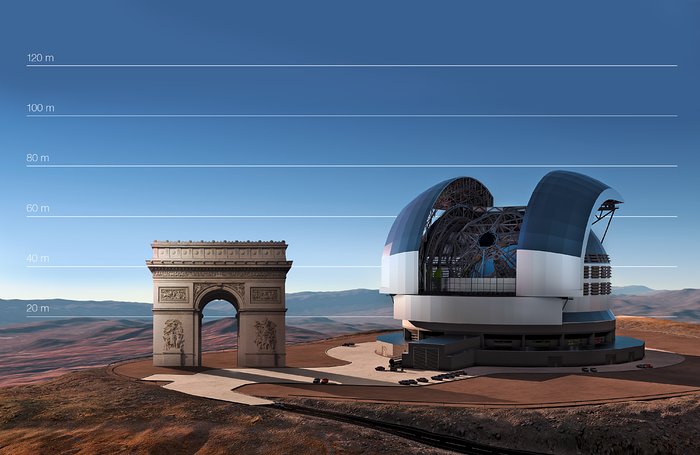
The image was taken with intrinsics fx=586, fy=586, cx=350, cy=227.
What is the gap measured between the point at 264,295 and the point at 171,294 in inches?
359

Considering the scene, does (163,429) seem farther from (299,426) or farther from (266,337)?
(266,337)

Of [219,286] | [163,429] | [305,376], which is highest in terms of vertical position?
[219,286]

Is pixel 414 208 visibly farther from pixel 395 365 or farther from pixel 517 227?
pixel 395 365

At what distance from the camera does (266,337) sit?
56.4 metres

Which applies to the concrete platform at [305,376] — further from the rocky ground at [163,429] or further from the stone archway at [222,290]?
the rocky ground at [163,429]

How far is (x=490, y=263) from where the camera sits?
6906 centimetres

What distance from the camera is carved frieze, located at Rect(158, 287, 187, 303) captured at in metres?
56.9

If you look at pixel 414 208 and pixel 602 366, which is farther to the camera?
pixel 414 208

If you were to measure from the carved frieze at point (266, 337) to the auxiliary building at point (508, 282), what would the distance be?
42.8 ft

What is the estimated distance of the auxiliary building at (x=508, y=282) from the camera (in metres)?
60.8

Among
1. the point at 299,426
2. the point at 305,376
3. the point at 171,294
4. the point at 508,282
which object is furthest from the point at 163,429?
the point at 508,282

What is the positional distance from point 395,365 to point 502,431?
69.5ft

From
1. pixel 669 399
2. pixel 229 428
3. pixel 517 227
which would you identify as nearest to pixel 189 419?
pixel 229 428

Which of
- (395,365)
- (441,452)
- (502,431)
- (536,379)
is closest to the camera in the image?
(441,452)
